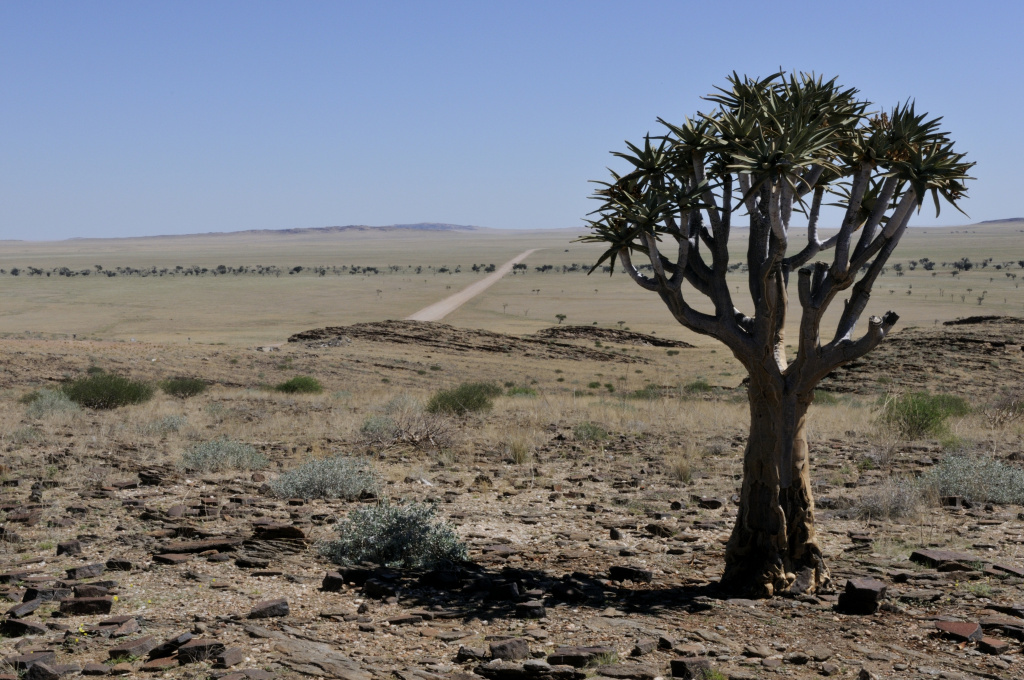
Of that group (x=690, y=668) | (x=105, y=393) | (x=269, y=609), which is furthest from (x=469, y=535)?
(x=105, y=393)

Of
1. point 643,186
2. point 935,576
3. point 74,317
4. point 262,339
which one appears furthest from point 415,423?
point 74,317

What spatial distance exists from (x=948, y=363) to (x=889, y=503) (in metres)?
22.3

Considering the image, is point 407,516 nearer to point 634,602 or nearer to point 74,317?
point 634,602

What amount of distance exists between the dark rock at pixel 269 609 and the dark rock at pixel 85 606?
1075 millimetres

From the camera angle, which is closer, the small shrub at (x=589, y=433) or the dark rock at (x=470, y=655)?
the dark rock at (x=470, y=655)

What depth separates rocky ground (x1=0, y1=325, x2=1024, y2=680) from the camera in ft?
18.9

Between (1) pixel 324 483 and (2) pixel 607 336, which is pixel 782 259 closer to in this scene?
(1) pixel 324 483

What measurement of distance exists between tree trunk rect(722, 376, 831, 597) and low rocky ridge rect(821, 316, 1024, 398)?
802 inches

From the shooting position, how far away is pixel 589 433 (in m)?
16.2

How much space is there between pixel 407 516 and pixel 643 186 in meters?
3.88

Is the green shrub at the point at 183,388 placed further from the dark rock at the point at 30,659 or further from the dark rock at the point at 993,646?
the dark rock at the point at 993,646

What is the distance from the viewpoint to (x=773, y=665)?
579 cm

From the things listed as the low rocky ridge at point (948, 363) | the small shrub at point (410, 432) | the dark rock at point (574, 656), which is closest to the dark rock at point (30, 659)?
the dark rock at point (574, 656)

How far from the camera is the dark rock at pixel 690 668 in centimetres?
549
